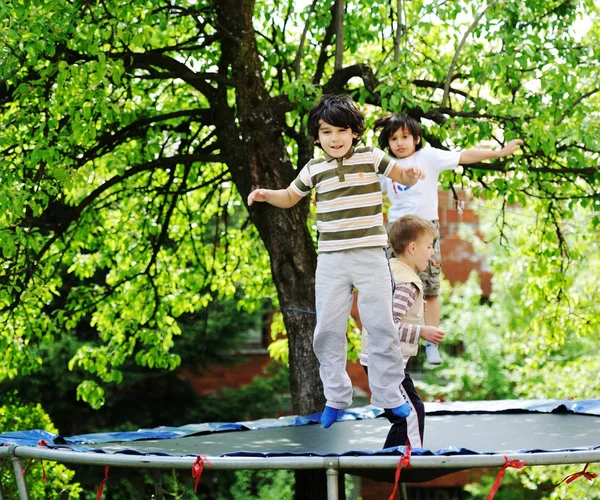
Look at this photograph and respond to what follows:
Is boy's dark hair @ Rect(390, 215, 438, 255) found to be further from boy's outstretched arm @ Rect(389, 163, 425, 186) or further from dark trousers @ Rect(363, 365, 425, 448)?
dark trousers @ Rect(363, 365, 425, 448)

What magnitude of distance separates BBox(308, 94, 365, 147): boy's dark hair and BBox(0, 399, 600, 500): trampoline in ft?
4.12

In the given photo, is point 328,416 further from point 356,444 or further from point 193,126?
point 193,126

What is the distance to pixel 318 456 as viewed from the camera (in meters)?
3.36

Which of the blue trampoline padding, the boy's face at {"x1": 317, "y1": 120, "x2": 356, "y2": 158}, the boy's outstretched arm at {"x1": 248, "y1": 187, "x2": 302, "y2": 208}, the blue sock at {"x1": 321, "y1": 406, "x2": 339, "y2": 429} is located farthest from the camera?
the blue trampoline padding

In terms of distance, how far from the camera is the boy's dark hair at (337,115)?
3592 mm

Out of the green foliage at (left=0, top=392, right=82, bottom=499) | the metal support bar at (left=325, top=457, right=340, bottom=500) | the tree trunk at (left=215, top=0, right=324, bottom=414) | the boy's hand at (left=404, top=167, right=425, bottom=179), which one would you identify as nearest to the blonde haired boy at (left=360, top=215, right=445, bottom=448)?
the boy's hand at (left=404, top=167, right=425, bottom=179)

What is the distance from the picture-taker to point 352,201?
3619 millimetres

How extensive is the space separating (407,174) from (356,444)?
1.57 metres

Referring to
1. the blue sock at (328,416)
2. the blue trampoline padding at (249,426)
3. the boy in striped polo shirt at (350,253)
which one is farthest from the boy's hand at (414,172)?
the blue trampoline padding at (249,426)

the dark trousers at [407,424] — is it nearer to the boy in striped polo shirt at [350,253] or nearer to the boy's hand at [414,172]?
the boy in striped polo shirt at [350,253]

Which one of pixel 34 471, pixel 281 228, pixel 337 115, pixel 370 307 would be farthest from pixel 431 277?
pixel 34 471

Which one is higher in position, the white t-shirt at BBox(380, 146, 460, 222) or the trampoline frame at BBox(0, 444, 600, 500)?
the white t-shirt at BBox(380, 146, 460, 222)

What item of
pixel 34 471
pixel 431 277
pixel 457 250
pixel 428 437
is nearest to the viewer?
pixel 431 277

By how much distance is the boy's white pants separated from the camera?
355 centimetres
